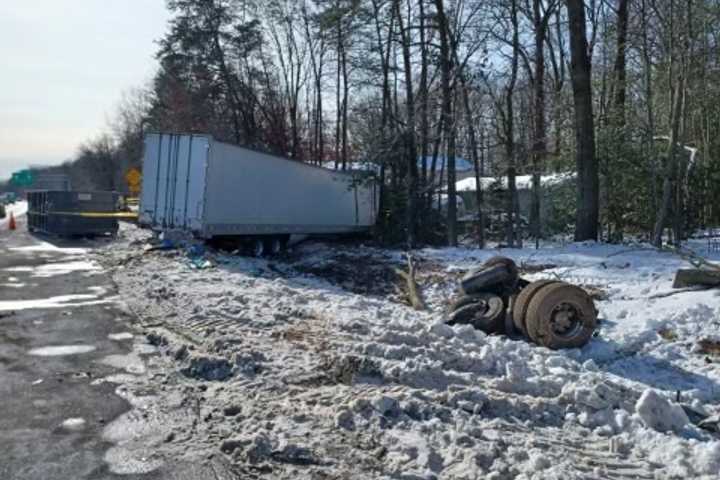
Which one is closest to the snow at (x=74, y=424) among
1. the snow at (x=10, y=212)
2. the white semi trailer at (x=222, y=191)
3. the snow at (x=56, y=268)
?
the snow at (x=56, y=268)

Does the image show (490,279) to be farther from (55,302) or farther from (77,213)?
(77,213)

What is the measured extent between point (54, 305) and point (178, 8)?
33025 mm

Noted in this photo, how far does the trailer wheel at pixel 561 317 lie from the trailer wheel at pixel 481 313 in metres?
0.62

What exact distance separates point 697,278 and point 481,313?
10.6 feet

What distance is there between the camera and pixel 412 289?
1330 centimetres

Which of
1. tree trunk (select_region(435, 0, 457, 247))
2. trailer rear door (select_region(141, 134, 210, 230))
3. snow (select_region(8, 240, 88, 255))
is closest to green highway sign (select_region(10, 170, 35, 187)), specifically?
snow (select_region(8, 240, 88, 255))

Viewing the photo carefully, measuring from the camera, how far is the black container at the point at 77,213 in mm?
28828

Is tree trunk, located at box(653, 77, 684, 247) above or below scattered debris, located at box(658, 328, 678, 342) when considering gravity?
above

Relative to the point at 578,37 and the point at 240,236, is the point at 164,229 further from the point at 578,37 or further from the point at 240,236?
the point at 578,37

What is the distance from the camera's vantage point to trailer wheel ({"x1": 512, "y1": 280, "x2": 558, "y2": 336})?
28.6 feet

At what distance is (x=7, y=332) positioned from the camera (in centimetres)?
943

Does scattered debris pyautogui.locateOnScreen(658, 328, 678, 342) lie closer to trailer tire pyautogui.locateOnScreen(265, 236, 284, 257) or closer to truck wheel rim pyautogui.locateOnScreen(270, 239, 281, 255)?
trailer tire pyautogui.locateOnScreen(265, 236, 284, 257)

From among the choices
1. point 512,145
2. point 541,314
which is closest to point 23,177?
point 512,145

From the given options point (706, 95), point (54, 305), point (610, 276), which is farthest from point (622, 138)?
point (54, 305)
